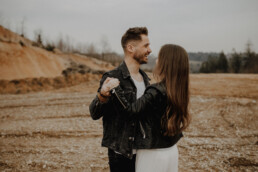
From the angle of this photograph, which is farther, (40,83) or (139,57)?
(40,83)

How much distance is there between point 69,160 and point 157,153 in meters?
4.00

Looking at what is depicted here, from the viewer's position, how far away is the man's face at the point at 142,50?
2.49 meters

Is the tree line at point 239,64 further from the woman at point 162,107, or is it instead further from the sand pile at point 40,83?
the woman at point 162,107

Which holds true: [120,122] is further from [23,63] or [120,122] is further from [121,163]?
[23,63]

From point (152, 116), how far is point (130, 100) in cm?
37

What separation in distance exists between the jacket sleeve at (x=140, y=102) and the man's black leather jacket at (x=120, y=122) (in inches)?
7.6

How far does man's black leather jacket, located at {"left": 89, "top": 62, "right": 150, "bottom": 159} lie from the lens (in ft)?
6.78

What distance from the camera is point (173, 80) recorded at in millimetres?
1865

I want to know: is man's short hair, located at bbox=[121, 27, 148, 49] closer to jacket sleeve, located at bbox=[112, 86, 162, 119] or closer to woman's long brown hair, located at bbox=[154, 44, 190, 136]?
woman's long brown hair, located at bbox=[154, 44, 190, 136]

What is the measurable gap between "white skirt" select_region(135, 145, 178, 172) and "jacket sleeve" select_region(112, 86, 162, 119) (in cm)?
43

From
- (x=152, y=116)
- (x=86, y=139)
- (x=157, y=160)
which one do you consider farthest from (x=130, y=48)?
(x=86, y=139)

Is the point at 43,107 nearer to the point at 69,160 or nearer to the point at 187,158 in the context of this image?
the point at 69,160

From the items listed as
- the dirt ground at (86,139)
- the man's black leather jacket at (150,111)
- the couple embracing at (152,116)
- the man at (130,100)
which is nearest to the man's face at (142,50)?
the man at (130,100)

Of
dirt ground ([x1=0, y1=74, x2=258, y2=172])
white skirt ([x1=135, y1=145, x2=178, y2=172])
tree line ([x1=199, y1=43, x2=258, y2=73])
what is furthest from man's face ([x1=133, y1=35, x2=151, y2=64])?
tree line ([x1=199, y1=43, x2=258, y2=73])
